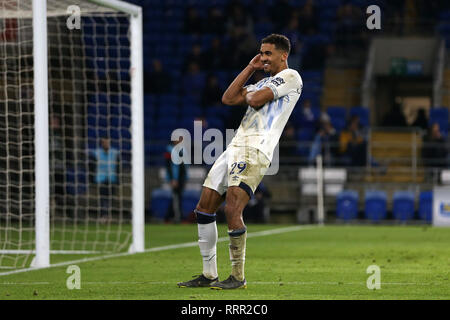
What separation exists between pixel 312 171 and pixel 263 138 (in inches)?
559

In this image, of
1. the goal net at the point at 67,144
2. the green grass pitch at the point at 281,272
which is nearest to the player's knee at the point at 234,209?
the green grass pitch at the point at 281,272

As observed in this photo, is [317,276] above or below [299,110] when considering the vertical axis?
below

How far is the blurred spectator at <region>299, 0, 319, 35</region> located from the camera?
26.5m

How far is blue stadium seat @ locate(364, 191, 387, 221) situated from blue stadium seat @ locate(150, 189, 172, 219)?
4786 mm

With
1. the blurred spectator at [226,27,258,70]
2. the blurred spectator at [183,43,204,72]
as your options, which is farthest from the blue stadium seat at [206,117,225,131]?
the blurred spectator at [183,43,204,72]

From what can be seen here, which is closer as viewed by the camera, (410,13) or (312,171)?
(312,171)

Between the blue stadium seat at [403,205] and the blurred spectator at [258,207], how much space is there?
9.83ft

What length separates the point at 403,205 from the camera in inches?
830

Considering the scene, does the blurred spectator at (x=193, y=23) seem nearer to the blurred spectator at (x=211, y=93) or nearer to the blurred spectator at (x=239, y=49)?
the blurred spectator at (x=239, y=49)

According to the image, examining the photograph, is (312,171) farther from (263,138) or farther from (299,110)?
(263,138)

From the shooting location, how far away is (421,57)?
26375 mm

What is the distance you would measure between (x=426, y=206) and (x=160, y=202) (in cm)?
639

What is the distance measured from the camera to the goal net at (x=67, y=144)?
12891 mm
